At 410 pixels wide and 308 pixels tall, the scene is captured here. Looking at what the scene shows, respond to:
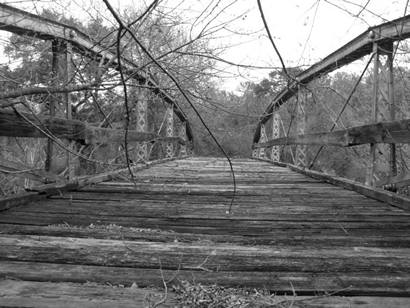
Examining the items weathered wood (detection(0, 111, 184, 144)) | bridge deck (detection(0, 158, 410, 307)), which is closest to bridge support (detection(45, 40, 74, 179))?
weathered wood (detection(0, 111, 184, 144))

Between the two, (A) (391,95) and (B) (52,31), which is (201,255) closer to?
(B) (52,31)

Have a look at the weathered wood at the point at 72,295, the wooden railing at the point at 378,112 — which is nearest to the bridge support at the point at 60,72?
the wooden railing at the point at 378,112

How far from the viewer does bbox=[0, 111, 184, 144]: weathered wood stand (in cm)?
245

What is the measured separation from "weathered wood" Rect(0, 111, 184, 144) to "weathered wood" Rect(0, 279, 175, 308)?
4.00 feet

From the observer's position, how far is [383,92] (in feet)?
12.9

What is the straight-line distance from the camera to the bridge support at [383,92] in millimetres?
3719

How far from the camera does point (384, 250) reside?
1877 mm

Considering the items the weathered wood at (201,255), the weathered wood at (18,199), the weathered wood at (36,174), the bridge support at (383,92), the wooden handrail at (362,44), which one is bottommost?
the weathered wood at (201,255)

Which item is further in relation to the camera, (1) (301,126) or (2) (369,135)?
(1) (301,126)

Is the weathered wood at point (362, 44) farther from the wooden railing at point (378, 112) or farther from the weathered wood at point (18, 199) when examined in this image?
the weathered wood at point (18, 199)

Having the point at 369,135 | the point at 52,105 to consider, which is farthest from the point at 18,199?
the point at 369,135

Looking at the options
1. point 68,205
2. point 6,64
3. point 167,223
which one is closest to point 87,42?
point 6,64

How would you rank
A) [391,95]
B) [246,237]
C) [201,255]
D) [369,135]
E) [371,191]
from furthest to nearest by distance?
[391,95]
[371,191]
[369,135]
[246,237]
[201,255]

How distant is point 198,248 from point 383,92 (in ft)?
9.59
